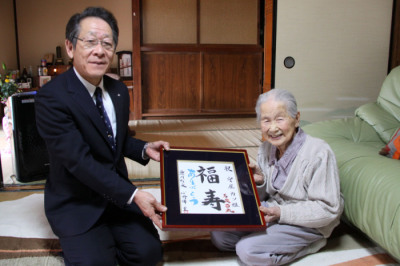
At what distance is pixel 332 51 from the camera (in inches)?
135

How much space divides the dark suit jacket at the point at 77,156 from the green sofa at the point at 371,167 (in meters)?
1.04

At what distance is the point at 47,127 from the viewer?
1.49 m

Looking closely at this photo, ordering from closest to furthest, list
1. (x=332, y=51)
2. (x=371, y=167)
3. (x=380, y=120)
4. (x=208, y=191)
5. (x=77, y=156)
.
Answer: (x=77, y=156)
(x=208, y=191)
(x=371, y=167)
(x=380, y=120)
(x=332, y=51)

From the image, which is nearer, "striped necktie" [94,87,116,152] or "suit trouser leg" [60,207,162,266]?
"suit trouser leg" [60,207,162,266]

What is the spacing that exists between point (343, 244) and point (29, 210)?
1786 millimetres

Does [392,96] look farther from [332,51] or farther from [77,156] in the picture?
[77,156]

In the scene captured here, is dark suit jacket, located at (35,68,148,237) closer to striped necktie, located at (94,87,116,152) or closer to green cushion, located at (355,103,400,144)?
striped necktie, located at (94,87,116,152)

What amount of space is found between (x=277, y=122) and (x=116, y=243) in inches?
35.4

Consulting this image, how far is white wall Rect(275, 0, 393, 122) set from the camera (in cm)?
335

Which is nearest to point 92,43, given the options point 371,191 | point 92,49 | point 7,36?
point 92,49

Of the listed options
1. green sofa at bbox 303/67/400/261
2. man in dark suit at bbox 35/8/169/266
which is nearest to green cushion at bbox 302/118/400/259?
green sofa at bbox 303/67/400/261

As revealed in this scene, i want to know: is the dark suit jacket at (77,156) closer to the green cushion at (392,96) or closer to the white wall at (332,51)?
the green cushion at (392,96)

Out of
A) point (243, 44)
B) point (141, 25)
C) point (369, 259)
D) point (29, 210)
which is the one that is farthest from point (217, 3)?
point (369, 259)

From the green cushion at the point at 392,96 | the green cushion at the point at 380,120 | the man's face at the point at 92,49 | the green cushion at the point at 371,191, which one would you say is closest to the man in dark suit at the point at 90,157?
the man's face at the point at 92,49
